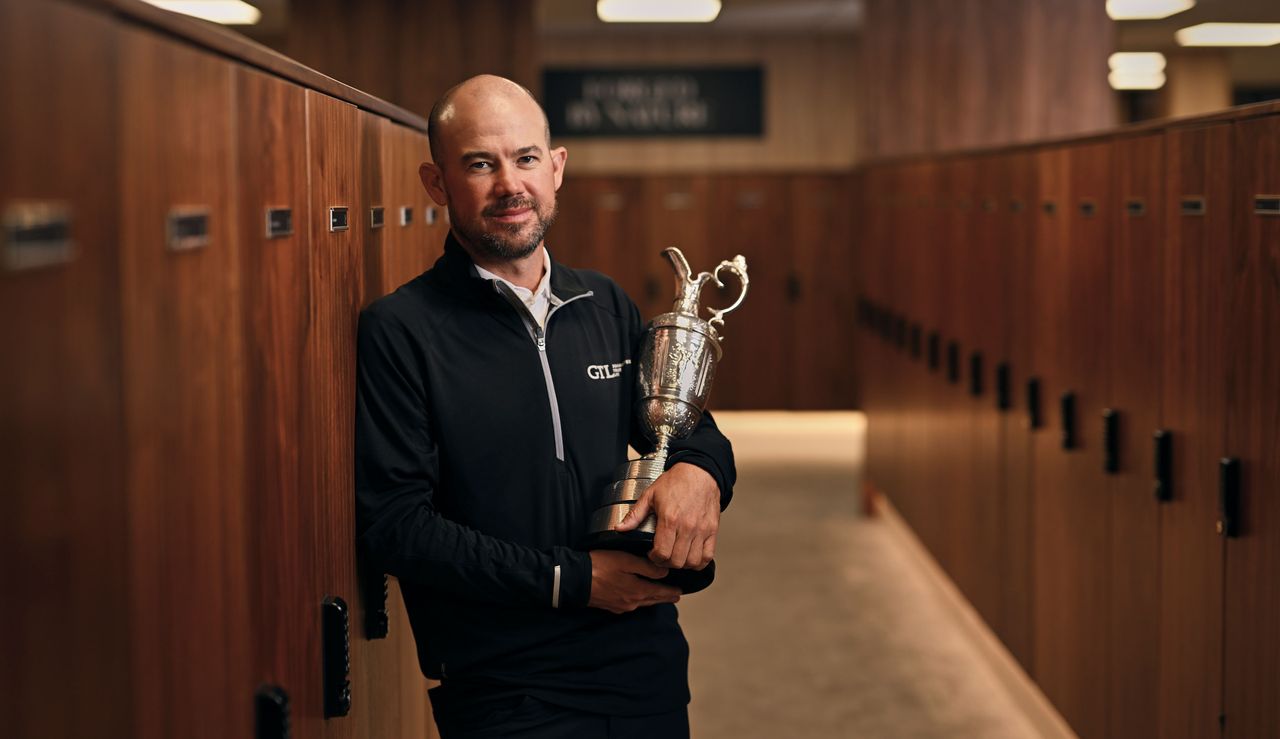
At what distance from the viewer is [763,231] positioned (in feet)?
33.8

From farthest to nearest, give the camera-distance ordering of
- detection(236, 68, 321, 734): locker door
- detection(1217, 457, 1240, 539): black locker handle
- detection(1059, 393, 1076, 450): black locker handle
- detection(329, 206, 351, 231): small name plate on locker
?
1. detection(1059, 393, 1076, 450): black locker handle
2. detection(1217, 457, 1240, 539): black locker handle
3. detection(329, 206, 351, 231): small name plate on locker
4. detection(236, 68, 321, 734): locker door

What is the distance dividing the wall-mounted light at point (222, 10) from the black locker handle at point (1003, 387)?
20.3ft

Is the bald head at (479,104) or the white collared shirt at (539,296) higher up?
the bald head at (479,104)

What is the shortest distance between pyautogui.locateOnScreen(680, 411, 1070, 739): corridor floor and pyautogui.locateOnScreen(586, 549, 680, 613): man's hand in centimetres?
205

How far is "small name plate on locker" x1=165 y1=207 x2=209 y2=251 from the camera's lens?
3.69ft

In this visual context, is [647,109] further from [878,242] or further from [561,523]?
[561,523]

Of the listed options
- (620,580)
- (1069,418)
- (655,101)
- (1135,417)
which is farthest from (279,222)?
(655,101)

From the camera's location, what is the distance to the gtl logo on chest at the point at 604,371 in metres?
2.00

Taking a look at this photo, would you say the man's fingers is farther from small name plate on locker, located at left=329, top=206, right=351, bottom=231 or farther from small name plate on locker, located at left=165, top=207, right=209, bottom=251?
small name plate on locker, located at left=165, top=207, right=209, bottom=251

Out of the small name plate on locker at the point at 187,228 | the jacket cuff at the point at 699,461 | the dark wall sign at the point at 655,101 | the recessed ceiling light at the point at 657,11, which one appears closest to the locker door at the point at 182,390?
the small name plate on locker at the point at 187,228

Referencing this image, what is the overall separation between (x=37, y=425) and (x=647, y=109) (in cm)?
1039

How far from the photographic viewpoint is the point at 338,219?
177cm

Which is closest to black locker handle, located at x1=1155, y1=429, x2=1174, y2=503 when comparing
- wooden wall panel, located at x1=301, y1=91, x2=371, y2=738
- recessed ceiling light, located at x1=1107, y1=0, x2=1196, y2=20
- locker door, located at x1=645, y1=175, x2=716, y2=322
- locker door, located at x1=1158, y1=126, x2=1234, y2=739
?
locker door, located at x1=1158, y1=126, x2=1234, y2=739

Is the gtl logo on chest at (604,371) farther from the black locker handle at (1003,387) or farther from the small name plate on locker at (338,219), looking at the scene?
the black locker handle at (1003,387)
